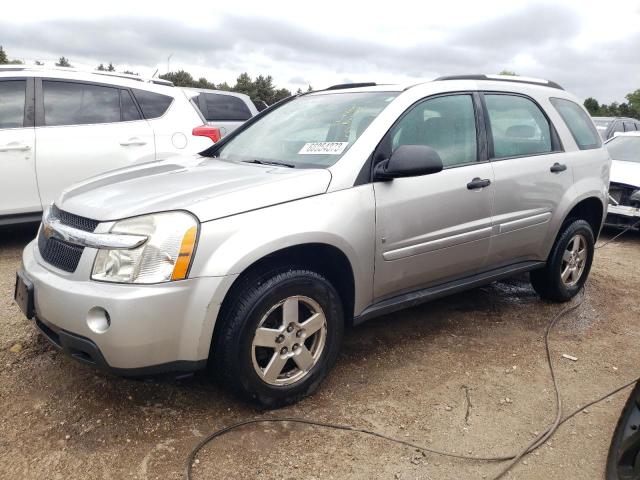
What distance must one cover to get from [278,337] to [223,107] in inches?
308

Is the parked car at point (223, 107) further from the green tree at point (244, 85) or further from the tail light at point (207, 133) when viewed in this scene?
the green tree at point (244, 85)

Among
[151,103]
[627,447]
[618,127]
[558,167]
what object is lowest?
[627,447]

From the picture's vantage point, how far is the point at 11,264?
4.92 m

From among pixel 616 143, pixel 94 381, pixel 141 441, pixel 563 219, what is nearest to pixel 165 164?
pixel 94 381

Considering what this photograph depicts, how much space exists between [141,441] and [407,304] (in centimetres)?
163

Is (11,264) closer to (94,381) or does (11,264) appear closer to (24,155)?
(24,155)

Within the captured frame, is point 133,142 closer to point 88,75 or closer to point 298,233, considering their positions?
point 88,75

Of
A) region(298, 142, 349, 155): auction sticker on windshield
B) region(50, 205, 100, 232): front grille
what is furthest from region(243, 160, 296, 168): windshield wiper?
region(50, 205, 100, 232): front grille

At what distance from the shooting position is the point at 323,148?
10.5ft

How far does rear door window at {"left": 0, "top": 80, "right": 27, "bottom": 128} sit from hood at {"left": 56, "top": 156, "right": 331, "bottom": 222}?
8.01 ft

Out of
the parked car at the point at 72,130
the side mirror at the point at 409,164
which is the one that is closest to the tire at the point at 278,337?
the side mirror at the point at 409,164

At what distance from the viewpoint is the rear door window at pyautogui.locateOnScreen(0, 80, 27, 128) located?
16.7ft

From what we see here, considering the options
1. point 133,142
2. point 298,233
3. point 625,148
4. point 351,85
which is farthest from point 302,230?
point 625,148

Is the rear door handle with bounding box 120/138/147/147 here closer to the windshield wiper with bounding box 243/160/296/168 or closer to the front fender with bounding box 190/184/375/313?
the windshield wiper with bounding box 243/160/296/168
